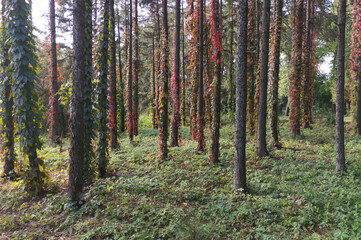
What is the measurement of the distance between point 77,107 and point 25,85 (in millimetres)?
2494

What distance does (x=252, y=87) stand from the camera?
44.3 ft

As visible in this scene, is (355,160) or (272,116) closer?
(355,160)

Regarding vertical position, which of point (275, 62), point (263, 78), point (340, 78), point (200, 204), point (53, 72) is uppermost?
point (53, 72)

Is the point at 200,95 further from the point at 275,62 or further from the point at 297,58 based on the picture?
the point at 297,58

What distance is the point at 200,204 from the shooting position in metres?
5.82

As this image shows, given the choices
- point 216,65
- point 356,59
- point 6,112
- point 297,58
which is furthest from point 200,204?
point 356,59

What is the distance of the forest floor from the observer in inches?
178

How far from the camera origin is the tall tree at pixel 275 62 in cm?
1008

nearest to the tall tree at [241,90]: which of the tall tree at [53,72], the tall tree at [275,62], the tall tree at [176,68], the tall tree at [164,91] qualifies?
the tall tree at [164,91]

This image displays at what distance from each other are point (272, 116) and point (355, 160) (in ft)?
11.4

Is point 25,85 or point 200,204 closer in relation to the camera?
point 200,204

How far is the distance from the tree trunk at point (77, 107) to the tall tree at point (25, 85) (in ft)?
6.26

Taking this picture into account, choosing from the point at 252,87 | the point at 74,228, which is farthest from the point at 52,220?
the point at 252,87

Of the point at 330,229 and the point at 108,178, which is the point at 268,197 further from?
the point at 108,178
